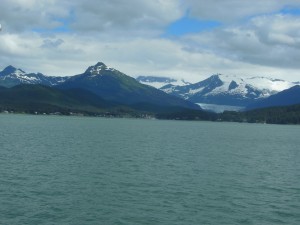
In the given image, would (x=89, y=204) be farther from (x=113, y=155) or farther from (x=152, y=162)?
(x=113, y=155)

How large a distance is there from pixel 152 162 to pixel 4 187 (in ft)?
133

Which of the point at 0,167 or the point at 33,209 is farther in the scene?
the point at 0,167

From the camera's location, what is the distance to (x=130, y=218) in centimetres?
5231

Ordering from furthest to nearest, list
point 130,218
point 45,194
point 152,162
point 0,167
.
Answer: point 152,162 → point 0,167 → point 45,194 → point 130,218

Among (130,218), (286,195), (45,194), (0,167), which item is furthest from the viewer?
(0,167)

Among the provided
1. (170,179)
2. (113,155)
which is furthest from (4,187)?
(113,155)

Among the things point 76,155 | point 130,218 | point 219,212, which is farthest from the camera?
point 76,155

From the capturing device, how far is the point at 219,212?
56062 millimetres

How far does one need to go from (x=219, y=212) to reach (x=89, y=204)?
1639 centimetres

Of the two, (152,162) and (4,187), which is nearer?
(4,187)

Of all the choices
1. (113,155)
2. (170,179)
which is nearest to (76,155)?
(113,155)

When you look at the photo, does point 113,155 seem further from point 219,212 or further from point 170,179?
point 219,212

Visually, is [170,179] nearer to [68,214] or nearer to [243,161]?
[68,214]

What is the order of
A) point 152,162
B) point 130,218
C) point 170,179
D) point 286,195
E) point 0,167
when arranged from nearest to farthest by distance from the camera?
1. point 130,218
2. point 286,195
3. point 170,179
4. point 0,167
5. point 152,162
